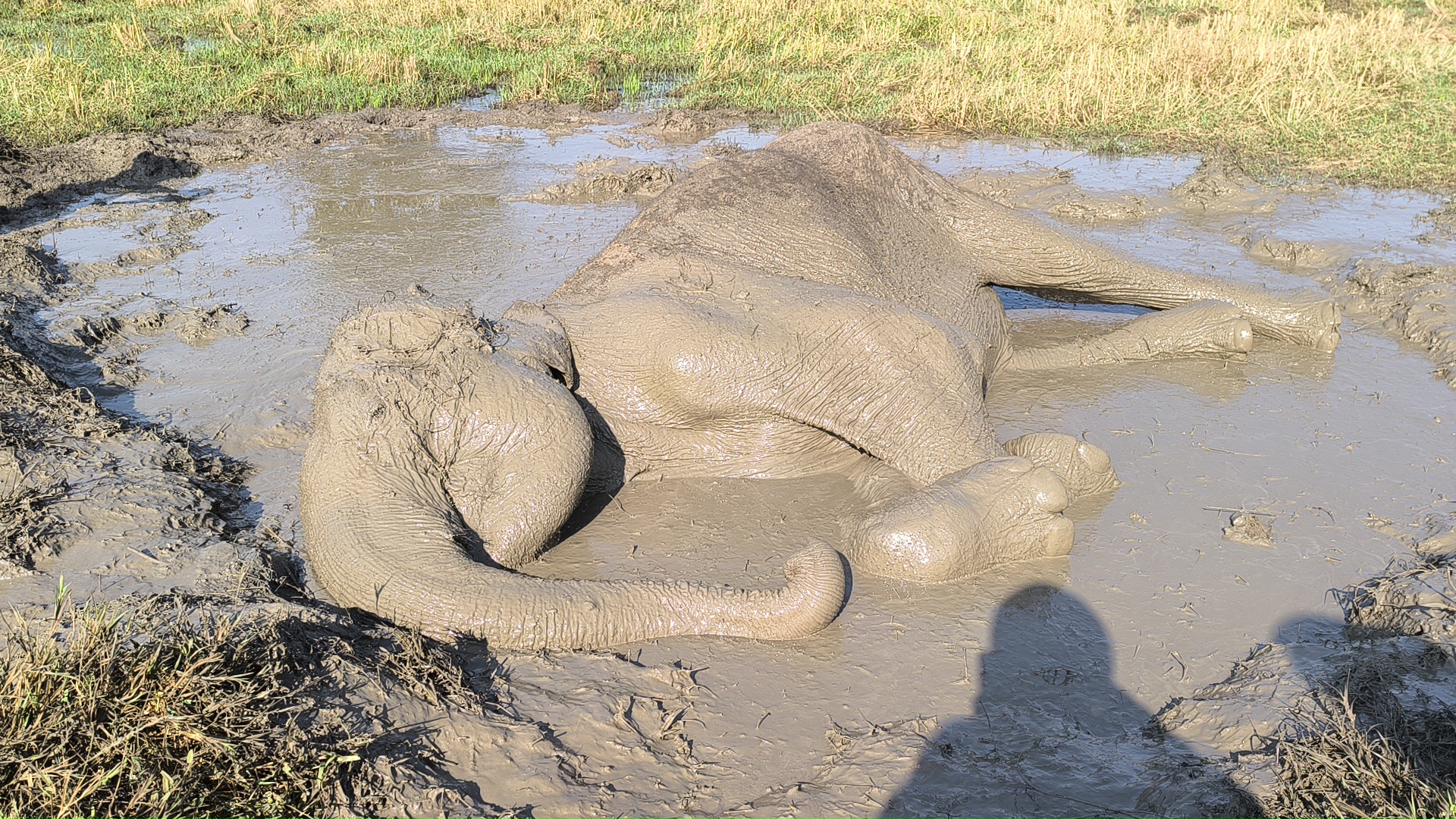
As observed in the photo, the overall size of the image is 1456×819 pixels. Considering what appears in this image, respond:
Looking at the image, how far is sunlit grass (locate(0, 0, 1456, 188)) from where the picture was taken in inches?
468

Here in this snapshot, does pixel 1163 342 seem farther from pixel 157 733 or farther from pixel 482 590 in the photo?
pixel 157 733

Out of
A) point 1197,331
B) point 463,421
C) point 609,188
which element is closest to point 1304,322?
point 1197,331

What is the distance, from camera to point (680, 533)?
448cm

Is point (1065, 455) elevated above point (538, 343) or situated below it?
below

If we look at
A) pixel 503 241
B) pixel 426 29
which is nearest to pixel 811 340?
pixel 503 241

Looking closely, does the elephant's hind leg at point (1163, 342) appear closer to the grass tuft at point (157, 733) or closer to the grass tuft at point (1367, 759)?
the grass tuft at point (1367, 759)

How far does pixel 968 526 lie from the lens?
3934 mm

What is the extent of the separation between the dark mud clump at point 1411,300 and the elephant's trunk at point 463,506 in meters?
4.72

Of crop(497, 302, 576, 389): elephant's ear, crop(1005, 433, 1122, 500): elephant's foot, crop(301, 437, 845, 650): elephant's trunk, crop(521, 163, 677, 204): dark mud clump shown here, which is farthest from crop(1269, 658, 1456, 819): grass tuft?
crop(521, 163, 677, 204): dark mud clump

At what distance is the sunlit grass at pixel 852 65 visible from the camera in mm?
11898

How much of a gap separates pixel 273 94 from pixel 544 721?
46.8 ft

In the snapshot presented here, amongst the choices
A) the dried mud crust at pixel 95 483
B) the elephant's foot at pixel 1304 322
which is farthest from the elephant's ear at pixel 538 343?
the elephant's foot at pixel 1304 322

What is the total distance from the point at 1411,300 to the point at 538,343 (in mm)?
5846

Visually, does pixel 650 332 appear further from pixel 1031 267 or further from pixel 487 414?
pixel 1031 267
